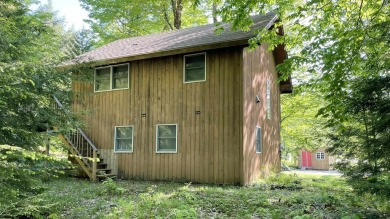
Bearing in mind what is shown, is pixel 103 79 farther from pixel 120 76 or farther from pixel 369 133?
pixel 369 133

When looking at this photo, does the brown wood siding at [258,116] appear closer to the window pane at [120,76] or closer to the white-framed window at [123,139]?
the white-framed window at [123,139]

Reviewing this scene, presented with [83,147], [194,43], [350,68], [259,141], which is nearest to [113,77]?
[83,147]

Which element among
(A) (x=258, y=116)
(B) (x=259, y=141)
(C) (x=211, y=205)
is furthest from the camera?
(B) (x=259, y=141)

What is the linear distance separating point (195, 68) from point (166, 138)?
2690 millimetres

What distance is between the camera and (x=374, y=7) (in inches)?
290

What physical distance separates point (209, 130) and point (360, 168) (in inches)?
208

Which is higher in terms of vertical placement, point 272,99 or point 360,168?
point 272,99

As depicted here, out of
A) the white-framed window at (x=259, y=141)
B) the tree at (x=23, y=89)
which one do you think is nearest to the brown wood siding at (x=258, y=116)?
the white-framed window at (x=259, y=141)

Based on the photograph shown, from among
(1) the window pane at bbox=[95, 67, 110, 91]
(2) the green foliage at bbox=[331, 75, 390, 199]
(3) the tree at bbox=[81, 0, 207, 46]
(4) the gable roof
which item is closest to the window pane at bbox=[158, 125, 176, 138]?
(4) the gable roof

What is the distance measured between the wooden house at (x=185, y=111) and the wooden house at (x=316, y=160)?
1953 cm

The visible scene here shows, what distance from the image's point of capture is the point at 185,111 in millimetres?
10891

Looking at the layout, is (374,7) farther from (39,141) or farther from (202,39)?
(39,141)

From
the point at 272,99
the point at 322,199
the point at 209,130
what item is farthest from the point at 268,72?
the point at 322,199

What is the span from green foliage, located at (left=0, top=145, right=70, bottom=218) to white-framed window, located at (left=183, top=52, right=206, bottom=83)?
6.33 meters
